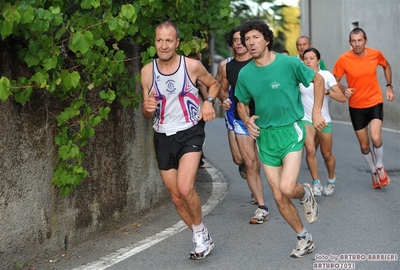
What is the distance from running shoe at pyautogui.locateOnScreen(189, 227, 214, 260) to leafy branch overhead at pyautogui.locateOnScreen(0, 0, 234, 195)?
117cm

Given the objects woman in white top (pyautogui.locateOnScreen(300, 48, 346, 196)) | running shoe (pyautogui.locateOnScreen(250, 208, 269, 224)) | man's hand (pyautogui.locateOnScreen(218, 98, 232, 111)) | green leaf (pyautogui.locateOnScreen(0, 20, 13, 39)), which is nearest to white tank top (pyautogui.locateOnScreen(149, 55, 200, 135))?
green leaf (pyautogui.locateOnScreen(0, 20, 13, 39))

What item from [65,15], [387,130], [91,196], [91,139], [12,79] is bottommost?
[387,130]

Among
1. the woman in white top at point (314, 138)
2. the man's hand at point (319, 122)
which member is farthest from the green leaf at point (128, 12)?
the woman in white top at point (314, 138)

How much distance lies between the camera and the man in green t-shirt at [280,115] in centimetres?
644

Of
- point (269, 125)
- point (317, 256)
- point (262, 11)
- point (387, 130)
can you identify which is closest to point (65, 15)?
point (269, 125)

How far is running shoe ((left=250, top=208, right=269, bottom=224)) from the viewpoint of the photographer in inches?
313

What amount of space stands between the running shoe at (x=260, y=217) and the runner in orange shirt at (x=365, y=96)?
2.24 m

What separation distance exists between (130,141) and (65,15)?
2073 millimetres

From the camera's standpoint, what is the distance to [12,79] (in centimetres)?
621

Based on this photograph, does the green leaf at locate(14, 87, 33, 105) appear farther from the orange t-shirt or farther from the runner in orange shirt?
the orange t-shirt

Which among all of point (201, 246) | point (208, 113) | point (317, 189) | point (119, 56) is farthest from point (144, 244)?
point (317, 189)

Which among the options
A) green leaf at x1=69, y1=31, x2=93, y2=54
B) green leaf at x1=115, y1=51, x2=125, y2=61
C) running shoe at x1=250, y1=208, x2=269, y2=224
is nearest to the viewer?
green leaf at x1=69, y1=31, x2=93, y2=54

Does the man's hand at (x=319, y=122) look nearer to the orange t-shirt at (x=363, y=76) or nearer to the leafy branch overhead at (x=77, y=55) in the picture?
the leafy branch overhead at (x=77, y=55)

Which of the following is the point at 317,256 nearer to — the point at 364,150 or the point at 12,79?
the point at 12,79
